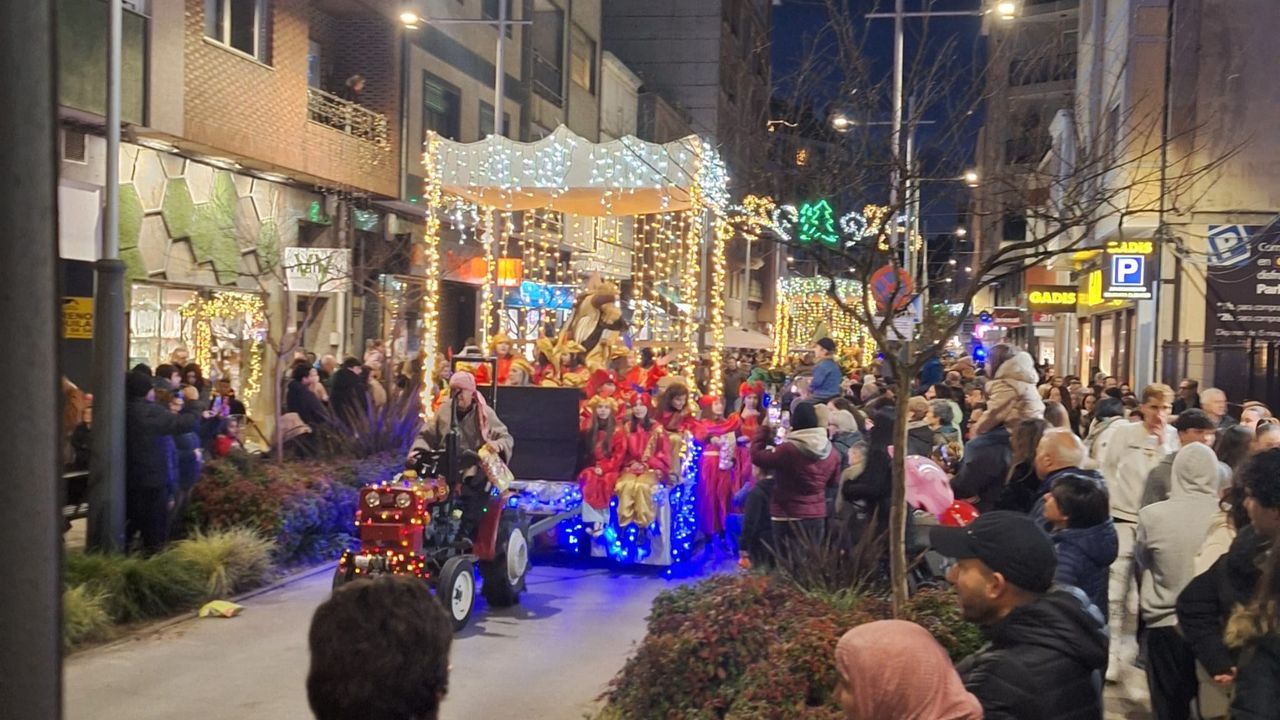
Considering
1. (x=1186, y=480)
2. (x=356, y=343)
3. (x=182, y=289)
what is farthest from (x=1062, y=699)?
(x=356, y=343)

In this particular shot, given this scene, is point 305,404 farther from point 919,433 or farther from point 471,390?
point 919,433

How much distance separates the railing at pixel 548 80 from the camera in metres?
35.3

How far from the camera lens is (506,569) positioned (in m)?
10.3

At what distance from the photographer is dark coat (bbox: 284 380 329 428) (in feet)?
51.0

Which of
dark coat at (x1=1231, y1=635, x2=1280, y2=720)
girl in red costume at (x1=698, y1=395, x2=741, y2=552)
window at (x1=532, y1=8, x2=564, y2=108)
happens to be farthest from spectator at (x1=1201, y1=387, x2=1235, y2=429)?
window at (x1=532, y1=8, x2=564, y2=108)

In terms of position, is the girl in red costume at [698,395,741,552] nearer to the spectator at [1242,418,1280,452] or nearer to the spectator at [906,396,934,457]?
the spectator at [906,396,934,457]

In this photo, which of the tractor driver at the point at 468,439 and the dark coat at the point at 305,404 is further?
the dark coat at the point at 305,404

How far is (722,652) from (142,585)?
5428 millimetres

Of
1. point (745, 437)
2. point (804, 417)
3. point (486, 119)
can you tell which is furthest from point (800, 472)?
point (486, 119)

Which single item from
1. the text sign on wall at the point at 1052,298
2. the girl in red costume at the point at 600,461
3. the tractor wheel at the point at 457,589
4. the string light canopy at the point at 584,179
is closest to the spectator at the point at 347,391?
Result: the string light canopy at the point at 584,179

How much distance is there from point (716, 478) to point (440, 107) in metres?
17.0

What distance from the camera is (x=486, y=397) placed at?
39.8ft

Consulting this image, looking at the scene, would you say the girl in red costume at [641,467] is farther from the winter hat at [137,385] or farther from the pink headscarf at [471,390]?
the winter hat at [137,385]

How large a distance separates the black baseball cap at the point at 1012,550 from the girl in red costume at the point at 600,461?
29.3 ft
